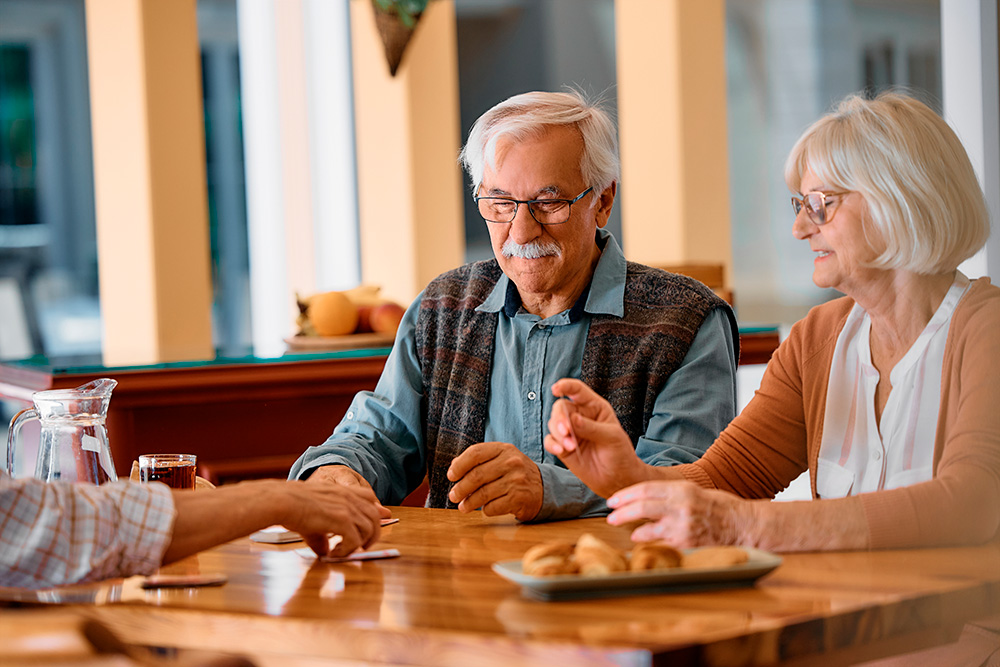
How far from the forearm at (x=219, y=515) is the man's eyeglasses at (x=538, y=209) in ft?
2.90

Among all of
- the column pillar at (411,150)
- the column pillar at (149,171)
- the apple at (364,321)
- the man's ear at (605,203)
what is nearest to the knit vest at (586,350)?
the man's ear at (605,203)

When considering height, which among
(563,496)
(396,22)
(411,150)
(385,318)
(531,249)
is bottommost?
(563,496)

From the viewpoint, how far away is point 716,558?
1.23 m

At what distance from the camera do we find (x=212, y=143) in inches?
220

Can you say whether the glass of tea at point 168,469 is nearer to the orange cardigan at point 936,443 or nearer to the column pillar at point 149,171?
the orange cardigan at point 936,443

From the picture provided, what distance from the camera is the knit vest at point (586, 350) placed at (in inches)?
83.5

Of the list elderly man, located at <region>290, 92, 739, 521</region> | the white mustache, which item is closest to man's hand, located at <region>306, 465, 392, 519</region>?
elderly man, located at <region>290, 92, 739, 521</region>

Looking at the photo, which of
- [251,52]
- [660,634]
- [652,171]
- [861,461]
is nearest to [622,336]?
[861,461]

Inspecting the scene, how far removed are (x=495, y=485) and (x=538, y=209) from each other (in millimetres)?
623

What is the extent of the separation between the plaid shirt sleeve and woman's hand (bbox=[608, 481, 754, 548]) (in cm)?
55

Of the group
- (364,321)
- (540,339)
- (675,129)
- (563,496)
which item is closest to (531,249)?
(540,339)

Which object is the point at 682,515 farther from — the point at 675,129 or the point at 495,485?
the point at 675,129

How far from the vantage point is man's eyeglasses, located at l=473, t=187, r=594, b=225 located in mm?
2135

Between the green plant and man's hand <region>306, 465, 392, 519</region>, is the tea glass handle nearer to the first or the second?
man's hand <region>306, 465, 392, 519</region>
